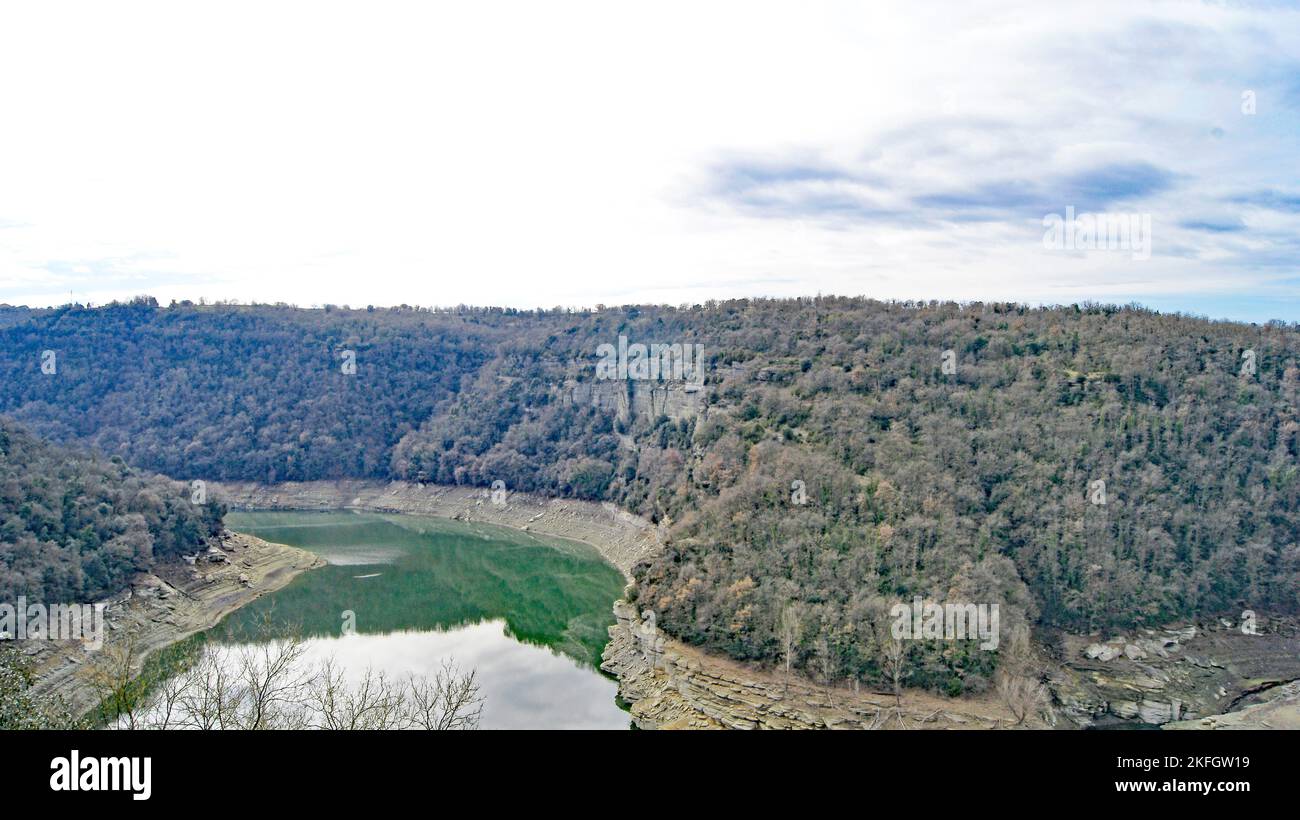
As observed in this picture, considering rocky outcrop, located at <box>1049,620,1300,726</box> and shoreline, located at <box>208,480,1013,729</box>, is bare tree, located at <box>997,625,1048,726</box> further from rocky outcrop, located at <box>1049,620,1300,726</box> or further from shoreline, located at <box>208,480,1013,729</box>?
rocky outcrop, located at <box>1049,620,1300,726</box>

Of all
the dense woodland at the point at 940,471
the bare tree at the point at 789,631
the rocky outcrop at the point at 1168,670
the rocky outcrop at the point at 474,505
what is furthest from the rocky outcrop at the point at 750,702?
the rocky outcrop at the point at 474,505

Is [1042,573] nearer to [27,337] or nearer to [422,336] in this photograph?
[422,336]

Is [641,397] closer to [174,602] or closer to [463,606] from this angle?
[463,606]

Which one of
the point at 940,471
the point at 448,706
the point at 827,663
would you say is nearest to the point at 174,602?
the point at 827,663

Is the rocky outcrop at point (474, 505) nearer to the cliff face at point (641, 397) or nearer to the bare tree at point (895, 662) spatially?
the cliff face at point (641, 397)

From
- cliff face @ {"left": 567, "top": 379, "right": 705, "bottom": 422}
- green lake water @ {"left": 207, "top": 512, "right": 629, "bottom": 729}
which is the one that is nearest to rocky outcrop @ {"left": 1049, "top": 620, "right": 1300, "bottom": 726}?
green lake water @ {"left": 207, "top": 512, "right": 629, "bottom": 729}

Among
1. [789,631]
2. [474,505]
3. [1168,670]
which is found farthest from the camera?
[474,505]
